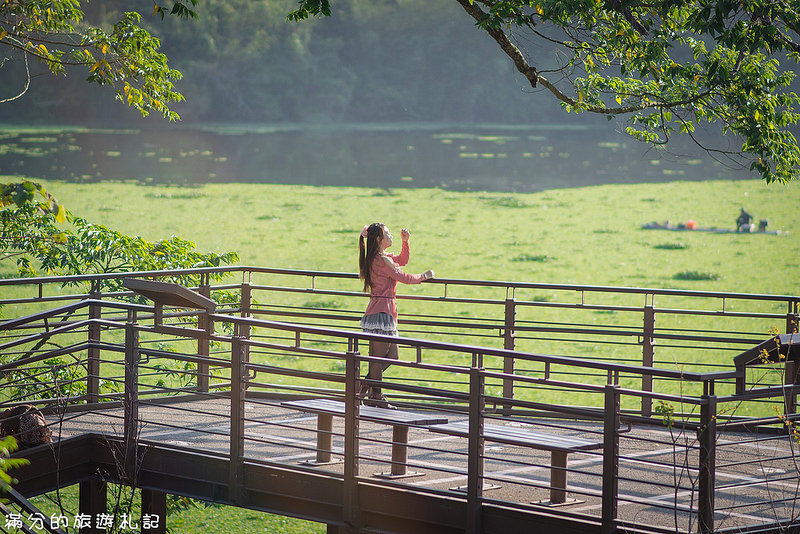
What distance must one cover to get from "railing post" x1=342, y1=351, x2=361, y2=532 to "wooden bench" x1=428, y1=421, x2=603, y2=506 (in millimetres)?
472

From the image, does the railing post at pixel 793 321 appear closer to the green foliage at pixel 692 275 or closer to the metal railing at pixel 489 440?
the metal railing at pixel 489 440

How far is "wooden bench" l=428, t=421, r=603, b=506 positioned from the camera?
16.8 feet

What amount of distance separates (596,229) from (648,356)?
170ft

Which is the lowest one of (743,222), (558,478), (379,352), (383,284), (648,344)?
(558,478)

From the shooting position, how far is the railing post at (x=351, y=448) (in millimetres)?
5652

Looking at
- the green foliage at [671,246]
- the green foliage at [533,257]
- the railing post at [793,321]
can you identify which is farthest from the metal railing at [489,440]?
the green foliage at [671,246]

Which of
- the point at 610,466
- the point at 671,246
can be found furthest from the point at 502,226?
the point at 610,466

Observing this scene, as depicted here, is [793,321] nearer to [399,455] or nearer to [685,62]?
[685,62]

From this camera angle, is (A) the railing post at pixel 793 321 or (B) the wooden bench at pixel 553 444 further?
(A) the railing post at pixel 793 321

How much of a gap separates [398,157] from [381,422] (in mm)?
61030

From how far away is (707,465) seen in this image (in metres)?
4.70

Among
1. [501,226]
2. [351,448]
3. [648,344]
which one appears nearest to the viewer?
[351,448]

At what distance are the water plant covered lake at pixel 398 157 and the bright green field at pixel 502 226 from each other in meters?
1.23

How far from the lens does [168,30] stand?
53.4m
